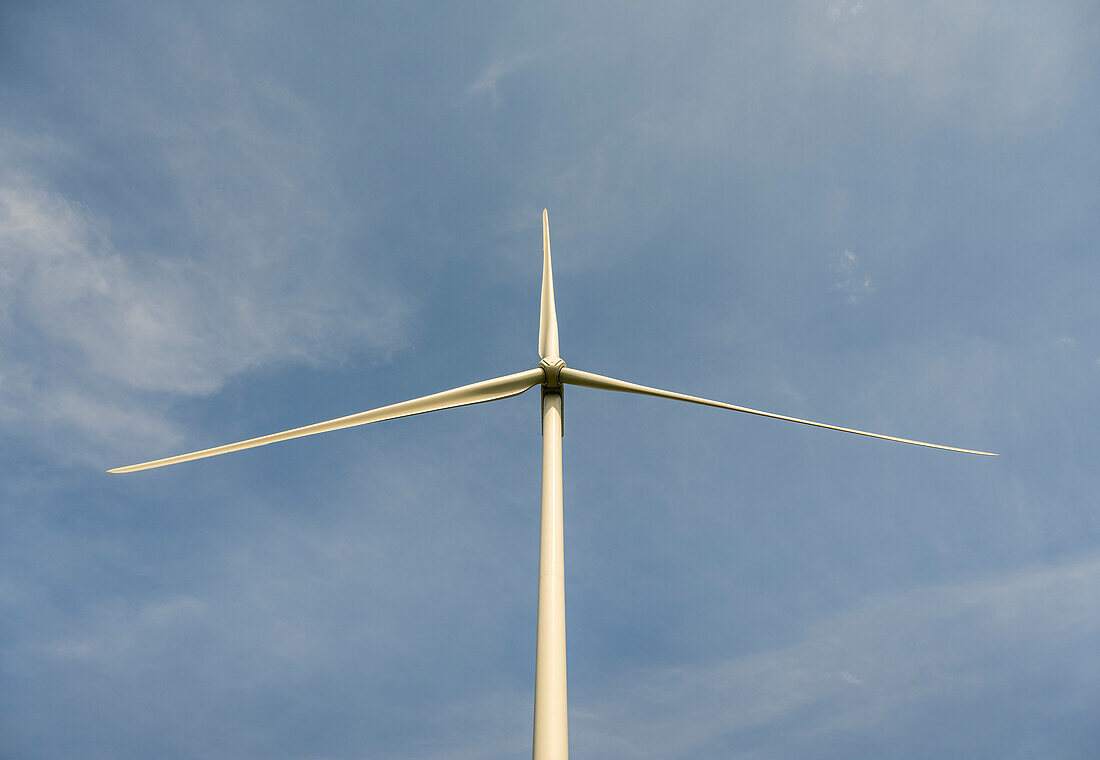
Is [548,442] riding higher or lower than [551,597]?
higher

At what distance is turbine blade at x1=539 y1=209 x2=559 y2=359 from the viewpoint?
28469 millimetres

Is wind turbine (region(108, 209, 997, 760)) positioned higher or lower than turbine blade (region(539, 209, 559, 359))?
lower

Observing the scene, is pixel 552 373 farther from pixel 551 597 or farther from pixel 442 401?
pixel 551 597

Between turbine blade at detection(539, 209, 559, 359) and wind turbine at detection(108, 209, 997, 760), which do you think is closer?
wind turbine at detection(108, 209, 997, 760)

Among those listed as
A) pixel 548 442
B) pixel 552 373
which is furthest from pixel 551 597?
pixel 552 373

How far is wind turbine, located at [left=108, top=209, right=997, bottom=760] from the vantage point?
720 inches

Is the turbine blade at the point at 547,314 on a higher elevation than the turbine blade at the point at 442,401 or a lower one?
higher

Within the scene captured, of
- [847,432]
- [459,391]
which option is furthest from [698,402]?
[459,391]

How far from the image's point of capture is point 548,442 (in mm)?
25219

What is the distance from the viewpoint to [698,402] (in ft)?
93.1

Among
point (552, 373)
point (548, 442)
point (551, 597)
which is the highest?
point (552, 373)

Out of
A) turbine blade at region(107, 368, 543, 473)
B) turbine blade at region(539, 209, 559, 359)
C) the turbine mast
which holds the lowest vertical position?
the turbine mast

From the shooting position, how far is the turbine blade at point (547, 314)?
93.4 ft

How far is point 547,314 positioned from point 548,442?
21.1 ft
